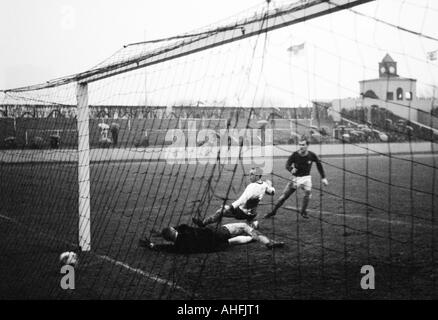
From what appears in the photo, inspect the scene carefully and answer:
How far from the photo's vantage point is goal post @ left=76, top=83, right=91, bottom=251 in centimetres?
618

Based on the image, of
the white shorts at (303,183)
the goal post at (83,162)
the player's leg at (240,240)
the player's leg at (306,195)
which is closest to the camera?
the goal post at (83,162)

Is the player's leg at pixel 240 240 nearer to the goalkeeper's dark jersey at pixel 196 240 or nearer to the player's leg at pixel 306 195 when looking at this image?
the goalkeeper's dark jersey at pixel 196 240

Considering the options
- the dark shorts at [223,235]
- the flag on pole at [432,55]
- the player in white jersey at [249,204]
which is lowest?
the dark shorts at [223,235]

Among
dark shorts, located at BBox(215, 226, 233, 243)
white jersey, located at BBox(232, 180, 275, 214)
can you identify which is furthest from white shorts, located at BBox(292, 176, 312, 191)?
dark shorts, located at BBox(215, 226, 233, 243)

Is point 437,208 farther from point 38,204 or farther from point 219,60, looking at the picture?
point 38,204

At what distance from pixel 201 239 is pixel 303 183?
3.44 m

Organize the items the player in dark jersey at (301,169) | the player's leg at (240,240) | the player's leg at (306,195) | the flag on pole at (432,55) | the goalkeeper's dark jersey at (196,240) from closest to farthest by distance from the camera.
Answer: the flag on pole at (432,55) → the goalkeeper's dark jersey at (196,240) → the player's leg at (240,240) → the player's leg at (306,195) → the player in dark jersey at (301,169)

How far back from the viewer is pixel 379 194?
38.4ft

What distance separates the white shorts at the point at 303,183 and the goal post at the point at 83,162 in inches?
166

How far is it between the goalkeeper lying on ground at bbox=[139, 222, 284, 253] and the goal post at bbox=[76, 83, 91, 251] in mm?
798

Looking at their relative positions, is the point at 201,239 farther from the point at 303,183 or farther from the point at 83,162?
the point at 303,183

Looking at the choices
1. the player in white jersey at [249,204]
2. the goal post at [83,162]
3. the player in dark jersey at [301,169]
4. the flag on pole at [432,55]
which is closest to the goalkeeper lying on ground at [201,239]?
the goal post at [83,162]

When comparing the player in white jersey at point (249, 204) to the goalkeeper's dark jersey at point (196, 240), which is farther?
the player in white jersey at point (249, 204)

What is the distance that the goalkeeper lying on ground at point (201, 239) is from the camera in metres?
5.98
